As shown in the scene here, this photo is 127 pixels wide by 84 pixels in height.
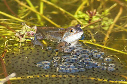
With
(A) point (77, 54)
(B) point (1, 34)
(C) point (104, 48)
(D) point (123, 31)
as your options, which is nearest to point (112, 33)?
(D) point (123, 31)

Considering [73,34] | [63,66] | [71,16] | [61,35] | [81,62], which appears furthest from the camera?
[71,16]

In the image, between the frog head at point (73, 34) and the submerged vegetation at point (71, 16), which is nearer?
the frog head at point (73, 34)

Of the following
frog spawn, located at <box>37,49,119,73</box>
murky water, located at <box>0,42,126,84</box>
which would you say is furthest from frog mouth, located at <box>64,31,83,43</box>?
frog spawn, located at <box>37,49,119,73</box>

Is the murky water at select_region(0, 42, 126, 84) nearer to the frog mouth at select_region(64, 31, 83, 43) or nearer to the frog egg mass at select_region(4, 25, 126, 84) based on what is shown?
the frog egg mass at select_region(4, 25, 126, 84)

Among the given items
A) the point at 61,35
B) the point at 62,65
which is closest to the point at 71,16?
the point at 61,35

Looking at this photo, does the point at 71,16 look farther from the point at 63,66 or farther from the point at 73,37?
the point at 63,66

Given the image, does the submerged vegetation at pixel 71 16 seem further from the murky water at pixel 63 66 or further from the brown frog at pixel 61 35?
the murky water at pixel 63 66

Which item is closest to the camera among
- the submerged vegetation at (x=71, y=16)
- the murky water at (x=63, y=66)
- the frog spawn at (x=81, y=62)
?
the murky water at (x=63, y=66)

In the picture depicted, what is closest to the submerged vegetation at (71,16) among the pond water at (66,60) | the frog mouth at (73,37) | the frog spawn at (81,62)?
the pond water at (66,60)

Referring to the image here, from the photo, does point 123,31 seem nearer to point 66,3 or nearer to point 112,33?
point 112,33
